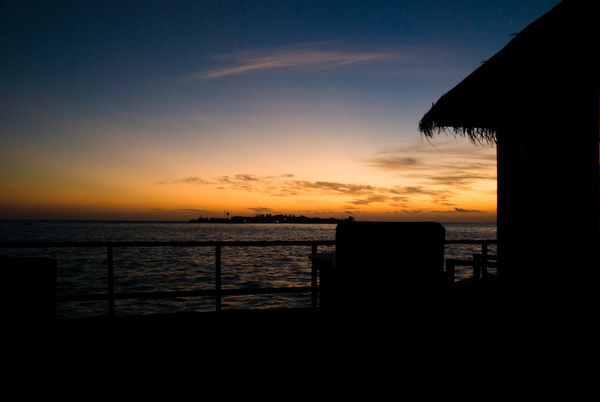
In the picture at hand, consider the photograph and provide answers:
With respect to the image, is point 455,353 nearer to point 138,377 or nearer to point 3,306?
point 138,377

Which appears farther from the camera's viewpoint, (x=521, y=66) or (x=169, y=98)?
(x=169, y=98)

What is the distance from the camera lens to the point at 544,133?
384cm

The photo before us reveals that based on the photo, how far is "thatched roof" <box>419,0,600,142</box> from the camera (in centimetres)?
233

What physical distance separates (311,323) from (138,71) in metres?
8.42

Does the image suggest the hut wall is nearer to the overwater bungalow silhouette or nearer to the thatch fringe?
the overwater bungalow silhouette

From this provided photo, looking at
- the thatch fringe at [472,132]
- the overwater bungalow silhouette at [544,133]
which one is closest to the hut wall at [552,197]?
the overwater bungalow silhouette at [544,133]

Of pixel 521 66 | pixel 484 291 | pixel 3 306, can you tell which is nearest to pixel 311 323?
pixel 484 291

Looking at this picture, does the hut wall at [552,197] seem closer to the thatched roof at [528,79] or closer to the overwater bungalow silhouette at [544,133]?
the overwater bungalow silhouette at [544,133]

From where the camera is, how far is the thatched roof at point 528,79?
2.33 meters

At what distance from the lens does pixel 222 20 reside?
22.7ft

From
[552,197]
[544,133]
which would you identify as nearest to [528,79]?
[544,133]

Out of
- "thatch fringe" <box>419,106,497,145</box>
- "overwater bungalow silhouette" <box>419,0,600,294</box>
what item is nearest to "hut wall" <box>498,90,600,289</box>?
"overwater bungalow silhouette" <box>419,0,600,294</box>

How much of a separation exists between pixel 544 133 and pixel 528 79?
1.20m

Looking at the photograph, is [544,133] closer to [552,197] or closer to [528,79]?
[552,197]
